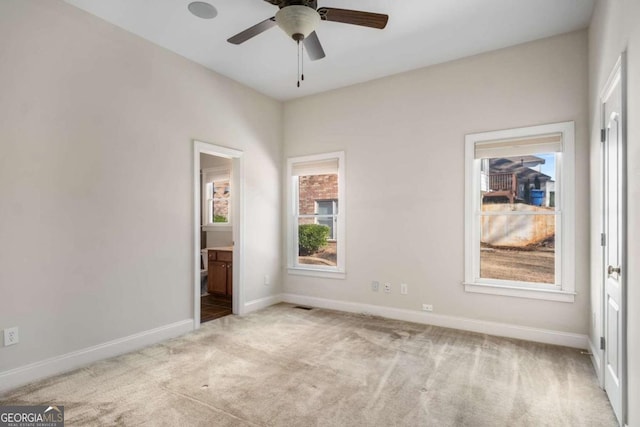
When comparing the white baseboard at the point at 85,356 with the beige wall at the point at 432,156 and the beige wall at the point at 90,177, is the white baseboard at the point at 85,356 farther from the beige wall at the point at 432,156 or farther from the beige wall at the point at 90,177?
the beige wall at the point at 432,156

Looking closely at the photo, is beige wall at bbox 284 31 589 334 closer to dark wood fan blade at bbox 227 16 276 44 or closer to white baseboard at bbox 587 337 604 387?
white baseboard at bbox 587 337 604 387

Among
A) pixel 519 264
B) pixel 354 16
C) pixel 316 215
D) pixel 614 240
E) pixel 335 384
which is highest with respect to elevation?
pixel 354 16

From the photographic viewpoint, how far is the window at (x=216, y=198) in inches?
267

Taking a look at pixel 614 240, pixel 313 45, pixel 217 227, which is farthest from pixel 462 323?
pixel 217 227

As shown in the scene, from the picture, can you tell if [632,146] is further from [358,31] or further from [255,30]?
[255,30]

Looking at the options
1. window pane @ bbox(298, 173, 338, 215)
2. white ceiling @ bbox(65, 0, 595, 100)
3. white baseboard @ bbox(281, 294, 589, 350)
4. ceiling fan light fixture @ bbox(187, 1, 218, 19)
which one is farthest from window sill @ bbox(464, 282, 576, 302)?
ceiling fan light fixture @ bbox(187, 1, 218, 19)

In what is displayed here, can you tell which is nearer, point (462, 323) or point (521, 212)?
point (521, 212)

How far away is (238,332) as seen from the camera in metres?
3.92

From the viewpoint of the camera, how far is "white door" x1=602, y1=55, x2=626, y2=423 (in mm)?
2091

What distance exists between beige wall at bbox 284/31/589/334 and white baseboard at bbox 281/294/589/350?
Result: 2.5 inches

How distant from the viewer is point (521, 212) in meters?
3.72

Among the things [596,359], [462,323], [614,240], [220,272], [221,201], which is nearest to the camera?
[614,240]

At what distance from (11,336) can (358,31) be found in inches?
159

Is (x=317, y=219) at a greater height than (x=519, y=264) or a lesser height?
greater
